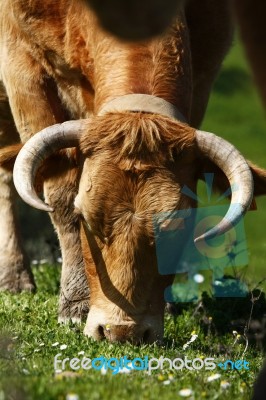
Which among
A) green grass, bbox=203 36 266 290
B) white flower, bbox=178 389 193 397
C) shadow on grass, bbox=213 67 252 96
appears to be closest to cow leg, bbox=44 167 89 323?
white flower, bbox=178 389 193 397

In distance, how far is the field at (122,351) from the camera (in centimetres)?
481

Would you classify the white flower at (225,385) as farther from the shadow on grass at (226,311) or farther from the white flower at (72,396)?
the shadow on grass at (226,311)

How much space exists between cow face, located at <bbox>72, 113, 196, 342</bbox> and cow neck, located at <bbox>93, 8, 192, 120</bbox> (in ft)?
1.15

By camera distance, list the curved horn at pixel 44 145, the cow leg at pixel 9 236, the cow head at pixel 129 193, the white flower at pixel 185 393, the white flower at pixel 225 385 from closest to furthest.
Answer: the white flower at pixel 185 393 < the white flower at pixel 225 385 < the cow head at pixel 129 193 < the curved horn at pixel 44 145 < the cow leg at pixel 9 236

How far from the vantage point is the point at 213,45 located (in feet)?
31.2

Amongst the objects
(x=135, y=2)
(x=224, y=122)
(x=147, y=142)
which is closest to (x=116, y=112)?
(x=147, y=142)

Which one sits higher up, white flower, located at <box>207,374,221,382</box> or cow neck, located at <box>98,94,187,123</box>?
cow neck, located at <box>98,94,187,123</box>

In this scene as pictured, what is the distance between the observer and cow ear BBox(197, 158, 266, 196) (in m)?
7.54

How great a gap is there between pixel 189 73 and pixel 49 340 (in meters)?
2.37

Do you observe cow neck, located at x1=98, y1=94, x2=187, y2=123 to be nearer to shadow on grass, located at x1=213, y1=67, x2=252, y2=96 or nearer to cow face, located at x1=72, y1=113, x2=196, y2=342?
cow face, located at x1=72, y1=113, x2=196, y2=342

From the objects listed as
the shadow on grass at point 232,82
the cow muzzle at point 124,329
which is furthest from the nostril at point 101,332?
the shadow on grass at point 232,82

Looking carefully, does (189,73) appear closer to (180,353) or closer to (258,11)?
(180,353)

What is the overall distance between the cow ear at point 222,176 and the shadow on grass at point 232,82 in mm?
19770

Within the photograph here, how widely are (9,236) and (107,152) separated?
327 cm
